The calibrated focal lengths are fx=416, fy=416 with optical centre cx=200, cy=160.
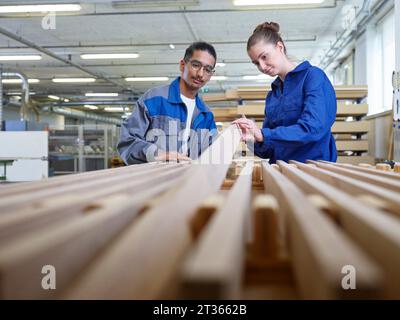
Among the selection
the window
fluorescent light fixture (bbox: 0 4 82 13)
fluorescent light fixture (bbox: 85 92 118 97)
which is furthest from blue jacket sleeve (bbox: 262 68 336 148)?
fluorescent light fixture (bbox: 85 92 118 97)

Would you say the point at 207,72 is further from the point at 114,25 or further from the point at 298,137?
the point at 114,25

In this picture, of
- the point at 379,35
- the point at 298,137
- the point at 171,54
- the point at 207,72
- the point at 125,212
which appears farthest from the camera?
the point at 171,54

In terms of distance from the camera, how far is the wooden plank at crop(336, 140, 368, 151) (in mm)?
5074

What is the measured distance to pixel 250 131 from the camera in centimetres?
197

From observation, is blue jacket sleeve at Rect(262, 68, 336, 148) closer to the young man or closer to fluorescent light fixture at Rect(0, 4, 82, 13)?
the young man

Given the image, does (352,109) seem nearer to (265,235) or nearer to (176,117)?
(176,117)

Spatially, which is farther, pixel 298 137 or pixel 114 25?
pixel 114 25

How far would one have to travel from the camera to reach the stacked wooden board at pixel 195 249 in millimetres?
376

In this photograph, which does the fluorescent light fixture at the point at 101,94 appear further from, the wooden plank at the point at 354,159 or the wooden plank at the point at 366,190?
the wooden plank at the point at 366,190

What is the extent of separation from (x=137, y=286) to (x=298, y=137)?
162 cm

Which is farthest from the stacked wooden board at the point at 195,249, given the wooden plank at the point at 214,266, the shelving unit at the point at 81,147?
the shelving unit at the point at 81,147

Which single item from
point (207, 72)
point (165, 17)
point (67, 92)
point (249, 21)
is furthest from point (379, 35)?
point (67, 92)

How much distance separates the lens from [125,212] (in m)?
0.61

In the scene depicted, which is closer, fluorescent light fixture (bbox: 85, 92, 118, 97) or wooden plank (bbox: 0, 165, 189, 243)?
wooden plank (bbox: 0, 165, 189, 243)
